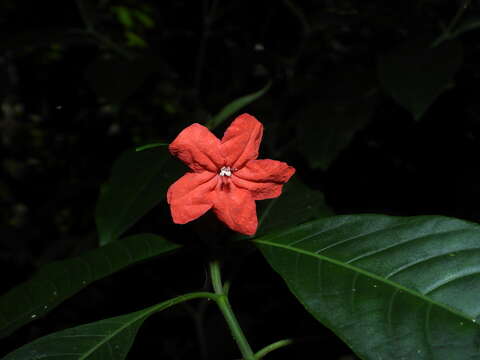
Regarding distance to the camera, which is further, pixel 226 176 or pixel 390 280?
pixel 226 176

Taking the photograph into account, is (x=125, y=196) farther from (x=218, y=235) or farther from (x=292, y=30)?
(x=292, y=30)

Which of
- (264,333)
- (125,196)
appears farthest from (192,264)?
(125,196)

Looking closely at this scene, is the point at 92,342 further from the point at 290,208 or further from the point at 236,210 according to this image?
the point at 290,208

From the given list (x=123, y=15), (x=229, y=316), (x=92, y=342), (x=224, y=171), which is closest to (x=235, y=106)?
(x=224, y=171)

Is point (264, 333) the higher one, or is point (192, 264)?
point (192, 264)

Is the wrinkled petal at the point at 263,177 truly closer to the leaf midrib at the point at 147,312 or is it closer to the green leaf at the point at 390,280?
the green leaf at the point at 390,280

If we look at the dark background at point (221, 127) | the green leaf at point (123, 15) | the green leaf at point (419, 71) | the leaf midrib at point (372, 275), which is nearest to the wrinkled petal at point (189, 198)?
the dark background at point (221, 127)
